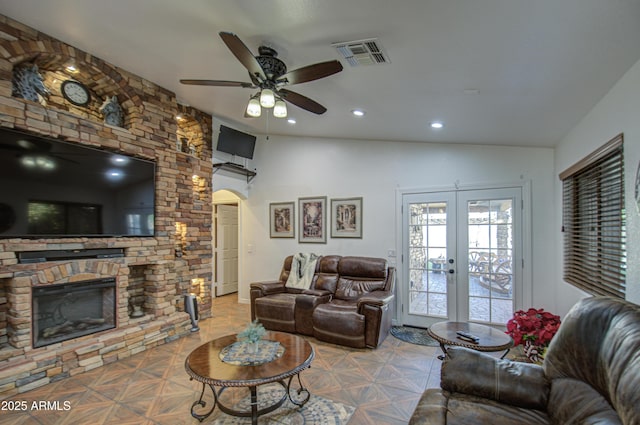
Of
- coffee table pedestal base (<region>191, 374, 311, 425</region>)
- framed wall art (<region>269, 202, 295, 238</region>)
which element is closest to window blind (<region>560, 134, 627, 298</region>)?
coffee table pedestal base (<region>191, 374, 311, 425</region>)

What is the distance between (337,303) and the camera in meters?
4.34

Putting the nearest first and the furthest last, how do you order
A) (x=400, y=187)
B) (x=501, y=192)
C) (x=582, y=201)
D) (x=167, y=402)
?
1. (x=167, y=402)
2. (x=582, y=201)
3. (x=501, y=192)
4. (x=400, y=187)

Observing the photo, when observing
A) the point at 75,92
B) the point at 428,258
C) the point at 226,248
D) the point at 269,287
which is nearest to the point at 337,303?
the point at 269,287

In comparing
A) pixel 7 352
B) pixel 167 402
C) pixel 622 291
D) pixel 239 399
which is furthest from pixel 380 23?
pixel 7 352

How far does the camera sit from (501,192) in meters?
4.19

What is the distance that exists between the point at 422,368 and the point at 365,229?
2246mm

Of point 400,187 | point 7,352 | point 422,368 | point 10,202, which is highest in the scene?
point 400,187

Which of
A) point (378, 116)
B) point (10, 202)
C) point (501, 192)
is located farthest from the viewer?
point (501, 192)

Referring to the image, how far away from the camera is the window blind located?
233 cm

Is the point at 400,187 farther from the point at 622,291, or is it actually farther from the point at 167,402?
the point at 167,402

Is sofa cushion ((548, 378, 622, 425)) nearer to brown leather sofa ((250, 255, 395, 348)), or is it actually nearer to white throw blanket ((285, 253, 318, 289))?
brown leather sofa ((250, 255, 395, 348))

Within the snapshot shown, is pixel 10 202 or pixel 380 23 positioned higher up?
pixel 380 23

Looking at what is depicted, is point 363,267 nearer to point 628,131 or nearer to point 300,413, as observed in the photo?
point 300,413

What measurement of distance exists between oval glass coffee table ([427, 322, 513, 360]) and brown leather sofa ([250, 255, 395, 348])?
895mm
